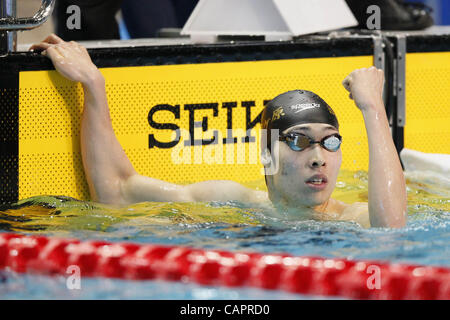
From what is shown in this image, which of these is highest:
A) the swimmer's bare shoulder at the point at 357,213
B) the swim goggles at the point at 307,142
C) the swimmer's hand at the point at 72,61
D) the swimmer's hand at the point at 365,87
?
the swimmer's hand at the point at 72,61

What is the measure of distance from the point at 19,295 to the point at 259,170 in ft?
5.43

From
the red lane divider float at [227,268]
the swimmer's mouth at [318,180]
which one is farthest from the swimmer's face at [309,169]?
the red lane divider float at [227,268]

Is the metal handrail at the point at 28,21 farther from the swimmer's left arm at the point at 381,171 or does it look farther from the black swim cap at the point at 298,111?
the swimmer's left arm at the point at 381,171

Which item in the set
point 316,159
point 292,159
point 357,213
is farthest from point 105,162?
point 357,213

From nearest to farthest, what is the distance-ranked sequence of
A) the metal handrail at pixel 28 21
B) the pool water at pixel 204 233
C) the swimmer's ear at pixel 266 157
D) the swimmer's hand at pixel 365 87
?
the pool water at pixel 204 233
the swimmer's hand at pixel 365 87
the swimmer's ear at pixel 266 157
the metal handrail at pixel 28 21

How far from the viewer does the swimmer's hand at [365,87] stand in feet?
9.16

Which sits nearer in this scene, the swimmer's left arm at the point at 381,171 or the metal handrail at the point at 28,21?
the swimmer's left arm at the point at 381,171

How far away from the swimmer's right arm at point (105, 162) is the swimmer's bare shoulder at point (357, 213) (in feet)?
1.18

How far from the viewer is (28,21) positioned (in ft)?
9.93

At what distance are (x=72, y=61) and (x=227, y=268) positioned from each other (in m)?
1.32

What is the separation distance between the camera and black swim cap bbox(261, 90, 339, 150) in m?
2.81

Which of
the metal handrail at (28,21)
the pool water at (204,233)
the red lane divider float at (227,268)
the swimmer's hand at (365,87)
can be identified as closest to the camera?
the red lane divider float at (227,268)

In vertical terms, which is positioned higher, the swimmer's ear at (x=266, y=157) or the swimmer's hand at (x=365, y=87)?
the swimmer's hand at (x=365, y=87)

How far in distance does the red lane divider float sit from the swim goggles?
0.54 meters
